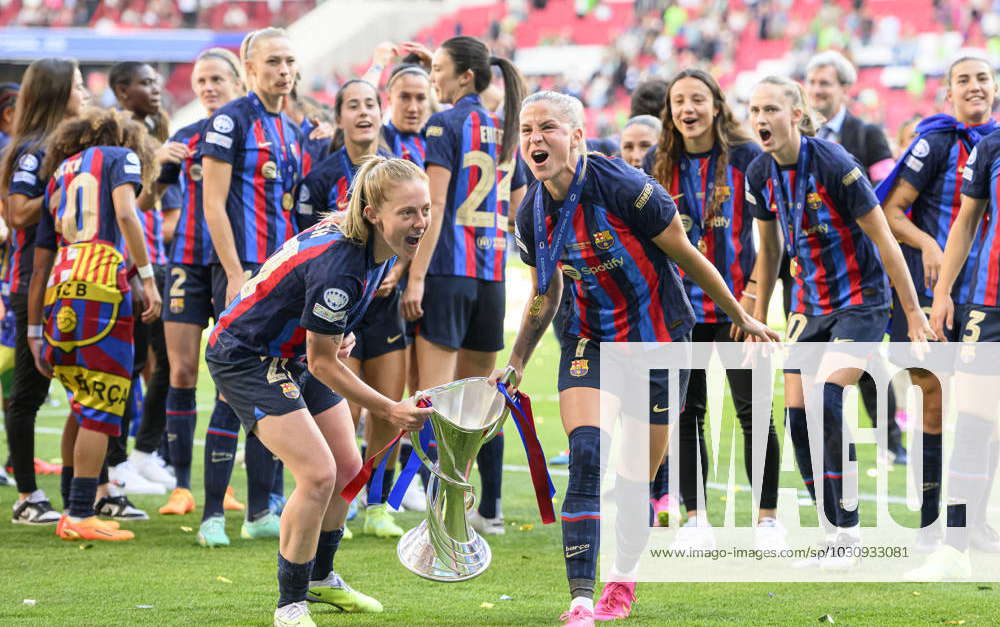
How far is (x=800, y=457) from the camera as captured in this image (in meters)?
6.13

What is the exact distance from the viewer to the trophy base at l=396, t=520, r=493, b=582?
4.89m

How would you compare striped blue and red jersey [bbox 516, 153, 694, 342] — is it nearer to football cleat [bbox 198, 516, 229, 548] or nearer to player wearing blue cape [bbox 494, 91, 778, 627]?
player wearing blue cape [bbox 494, 91, 778, 627]

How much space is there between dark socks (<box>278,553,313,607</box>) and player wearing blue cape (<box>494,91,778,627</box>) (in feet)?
3.19

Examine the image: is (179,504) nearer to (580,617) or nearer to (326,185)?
(326,185)

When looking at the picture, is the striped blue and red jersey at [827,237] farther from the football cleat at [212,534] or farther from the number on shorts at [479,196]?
the football cleat at [212,534]

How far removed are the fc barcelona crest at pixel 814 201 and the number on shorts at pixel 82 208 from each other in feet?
11.7

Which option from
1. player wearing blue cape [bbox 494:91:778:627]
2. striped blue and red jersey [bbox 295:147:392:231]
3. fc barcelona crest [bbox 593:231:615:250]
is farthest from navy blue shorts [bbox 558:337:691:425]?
striped blue and red jersey [bbox 295:147:392:231]

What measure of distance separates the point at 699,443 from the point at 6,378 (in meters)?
4.96

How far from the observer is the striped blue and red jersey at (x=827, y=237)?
19.4 ft

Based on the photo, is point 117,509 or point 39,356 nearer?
point 39,356

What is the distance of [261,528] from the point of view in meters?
6.71

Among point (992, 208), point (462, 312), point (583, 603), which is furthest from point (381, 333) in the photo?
point (992, 208)

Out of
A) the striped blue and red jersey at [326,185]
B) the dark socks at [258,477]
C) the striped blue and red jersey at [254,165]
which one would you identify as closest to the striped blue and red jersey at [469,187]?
the striped blue and red jersey at [326,185]

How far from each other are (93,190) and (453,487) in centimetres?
291
